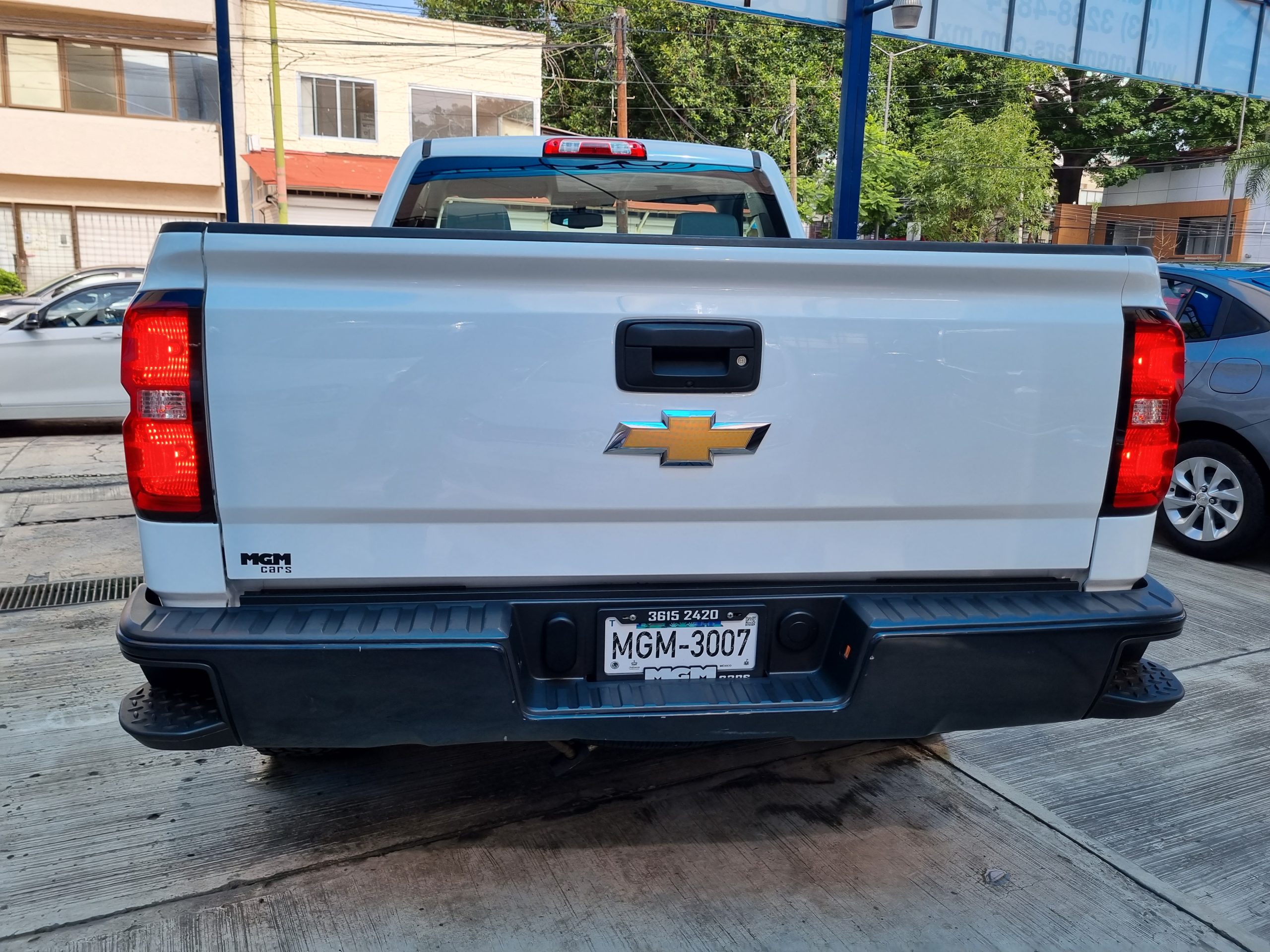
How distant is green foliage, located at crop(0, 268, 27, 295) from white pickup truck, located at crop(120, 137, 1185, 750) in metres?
21.1

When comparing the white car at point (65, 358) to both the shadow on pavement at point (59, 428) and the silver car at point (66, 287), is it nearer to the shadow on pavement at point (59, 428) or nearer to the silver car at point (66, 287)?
the silver car at point (66, 287)

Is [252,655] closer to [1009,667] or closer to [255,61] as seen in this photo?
[1009,667]

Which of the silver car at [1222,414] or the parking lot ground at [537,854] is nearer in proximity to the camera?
the parking lot ground at [537,854]

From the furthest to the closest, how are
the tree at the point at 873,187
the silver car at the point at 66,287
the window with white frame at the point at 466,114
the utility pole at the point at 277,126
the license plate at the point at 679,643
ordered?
the tree at the point at 873,187
the window with white frame at the point at 466,114
the utility pole at the point at 277,126
the silver car at the point at 66,287
the license plate at the point at 679,643

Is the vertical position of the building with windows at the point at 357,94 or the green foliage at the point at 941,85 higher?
the green foliage at the point at 941,85

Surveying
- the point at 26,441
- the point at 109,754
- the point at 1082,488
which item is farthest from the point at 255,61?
the point at 1082,488

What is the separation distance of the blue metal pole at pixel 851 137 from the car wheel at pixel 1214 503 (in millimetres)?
3419

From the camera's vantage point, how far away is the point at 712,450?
225 centimetres

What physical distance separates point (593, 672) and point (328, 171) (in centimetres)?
2405

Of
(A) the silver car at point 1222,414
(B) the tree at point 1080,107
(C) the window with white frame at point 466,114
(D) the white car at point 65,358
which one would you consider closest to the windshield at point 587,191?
(A) the silver car at point 1222,414

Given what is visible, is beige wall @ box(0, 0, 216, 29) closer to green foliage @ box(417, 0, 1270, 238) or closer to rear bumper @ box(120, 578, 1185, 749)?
green foliage @ box(417, 0, 1270, 238)

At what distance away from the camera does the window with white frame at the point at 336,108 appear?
80.1ft

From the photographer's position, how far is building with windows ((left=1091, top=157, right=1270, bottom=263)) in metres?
36.8

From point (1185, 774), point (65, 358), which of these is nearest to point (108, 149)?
point (65, 358)
